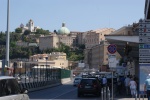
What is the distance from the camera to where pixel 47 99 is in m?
29.7

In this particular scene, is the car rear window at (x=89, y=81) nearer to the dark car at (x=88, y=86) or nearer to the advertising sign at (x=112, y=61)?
the dark car at (x=88, y=86)

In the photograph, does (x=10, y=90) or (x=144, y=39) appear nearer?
(x=10, y=90)

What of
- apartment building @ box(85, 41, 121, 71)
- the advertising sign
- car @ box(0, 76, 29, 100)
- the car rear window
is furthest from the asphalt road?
apartment building @ box(85, 41, 121, 71)

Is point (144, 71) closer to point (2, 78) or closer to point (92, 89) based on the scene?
point (2, 78)

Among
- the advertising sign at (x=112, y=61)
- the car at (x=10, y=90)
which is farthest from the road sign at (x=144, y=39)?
the car at (x=10, y=90)

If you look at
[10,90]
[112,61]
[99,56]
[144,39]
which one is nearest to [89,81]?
[112,61]

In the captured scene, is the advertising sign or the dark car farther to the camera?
the dark car

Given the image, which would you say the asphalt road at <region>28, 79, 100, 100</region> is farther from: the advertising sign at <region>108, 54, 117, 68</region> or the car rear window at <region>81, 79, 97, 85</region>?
the advertising sign at <region>108, 54, 117, 68</region>

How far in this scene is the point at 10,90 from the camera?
13.5 m

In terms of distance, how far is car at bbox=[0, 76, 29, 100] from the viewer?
1284 centimetres

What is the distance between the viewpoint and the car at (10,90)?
506 inches

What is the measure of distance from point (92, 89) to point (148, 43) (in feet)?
42.6

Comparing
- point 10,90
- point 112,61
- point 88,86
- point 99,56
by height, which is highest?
point 99,56

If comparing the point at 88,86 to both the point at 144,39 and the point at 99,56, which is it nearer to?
the point at 144,39
